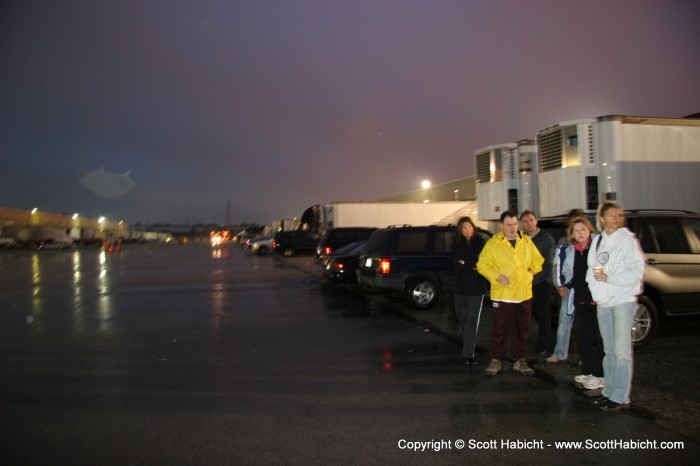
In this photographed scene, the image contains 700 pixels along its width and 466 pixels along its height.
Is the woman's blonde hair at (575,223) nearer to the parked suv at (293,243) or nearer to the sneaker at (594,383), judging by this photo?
the sneaker at (594,383)

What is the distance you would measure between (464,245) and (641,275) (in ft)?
7.02

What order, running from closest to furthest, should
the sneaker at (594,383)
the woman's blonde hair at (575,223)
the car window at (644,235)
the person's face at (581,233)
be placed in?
1. the sneaker at (594,383)
2. the person's face at (581,233)
3. the woman's blonde hair at (575,223)
4. the car window at (644,235)

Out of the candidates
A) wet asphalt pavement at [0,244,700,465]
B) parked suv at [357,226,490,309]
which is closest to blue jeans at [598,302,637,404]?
wet asphalt pavement at [0,244,700,465]

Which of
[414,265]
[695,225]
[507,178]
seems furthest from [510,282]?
[507,178]

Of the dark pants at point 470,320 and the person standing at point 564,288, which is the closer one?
the person standing at point 564,288

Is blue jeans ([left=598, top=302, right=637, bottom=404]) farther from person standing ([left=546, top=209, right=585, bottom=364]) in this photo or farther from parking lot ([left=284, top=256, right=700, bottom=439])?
person standing ([left=546, top=209, right=585, bottom=364])

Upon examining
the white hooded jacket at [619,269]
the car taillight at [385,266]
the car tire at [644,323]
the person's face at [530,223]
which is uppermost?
the person's face at [530,223]

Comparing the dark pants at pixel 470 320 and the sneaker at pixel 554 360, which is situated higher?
the dark pants at pixel 470 320

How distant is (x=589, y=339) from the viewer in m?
5.38

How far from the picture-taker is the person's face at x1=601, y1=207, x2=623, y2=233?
4.85m

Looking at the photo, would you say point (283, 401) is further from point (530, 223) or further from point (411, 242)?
point (411, 242)

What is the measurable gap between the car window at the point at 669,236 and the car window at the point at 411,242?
4.61 m

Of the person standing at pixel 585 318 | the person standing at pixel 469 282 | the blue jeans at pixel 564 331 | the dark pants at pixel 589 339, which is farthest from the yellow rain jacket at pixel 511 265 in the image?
the blue jeans at pixel 564 331

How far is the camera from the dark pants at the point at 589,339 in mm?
5297
